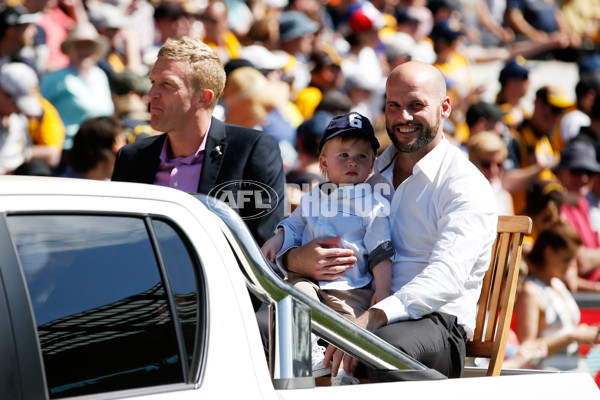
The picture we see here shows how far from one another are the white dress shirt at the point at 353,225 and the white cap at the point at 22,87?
315cm

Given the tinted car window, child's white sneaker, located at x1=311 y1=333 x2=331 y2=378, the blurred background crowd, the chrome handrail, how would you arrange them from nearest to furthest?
the tinted car window → the chrome handrail → child's white sneaker, located at x1=311 y1=333 x2=331 y2=378 → the blurred background crowd

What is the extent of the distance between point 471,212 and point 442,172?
26 cm

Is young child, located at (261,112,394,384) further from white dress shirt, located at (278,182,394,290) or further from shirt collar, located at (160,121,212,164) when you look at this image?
shirt collar, located at (160,121,212,164)

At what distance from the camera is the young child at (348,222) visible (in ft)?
12.2

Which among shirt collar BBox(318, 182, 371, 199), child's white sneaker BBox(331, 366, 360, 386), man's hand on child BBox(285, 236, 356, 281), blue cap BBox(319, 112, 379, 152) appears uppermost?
blue cap BBox(319, 112, 379, 152)

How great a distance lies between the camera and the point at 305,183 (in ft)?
19.4

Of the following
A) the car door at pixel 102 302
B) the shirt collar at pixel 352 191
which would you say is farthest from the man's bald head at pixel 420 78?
the car door at pixel 102 302

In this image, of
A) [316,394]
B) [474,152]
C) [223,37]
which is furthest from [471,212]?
[223,37]

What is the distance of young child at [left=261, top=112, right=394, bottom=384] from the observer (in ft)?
12.2

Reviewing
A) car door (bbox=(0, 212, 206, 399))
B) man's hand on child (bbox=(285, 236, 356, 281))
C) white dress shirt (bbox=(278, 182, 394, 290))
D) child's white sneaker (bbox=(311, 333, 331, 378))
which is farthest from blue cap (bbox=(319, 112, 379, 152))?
car door (bbox=(0, 212, 206, 399))

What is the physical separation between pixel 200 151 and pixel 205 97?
0.25 m

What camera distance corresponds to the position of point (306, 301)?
254 centimetres

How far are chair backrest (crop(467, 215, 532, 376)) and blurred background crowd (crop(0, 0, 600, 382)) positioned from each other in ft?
3.64

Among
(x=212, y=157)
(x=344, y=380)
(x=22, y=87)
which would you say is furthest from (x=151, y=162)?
(x=22, y=87)
